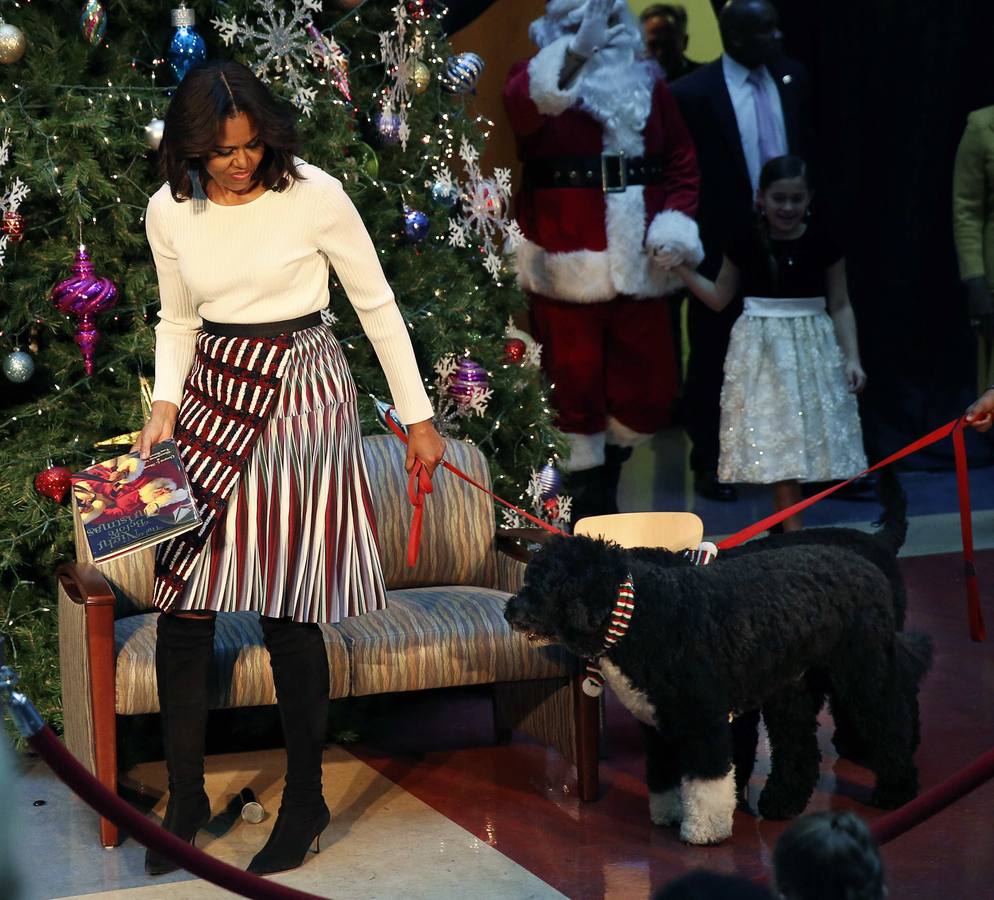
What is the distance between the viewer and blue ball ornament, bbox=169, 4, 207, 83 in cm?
478

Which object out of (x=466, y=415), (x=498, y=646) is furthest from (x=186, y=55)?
(x=498, y=646)

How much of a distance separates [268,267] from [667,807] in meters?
1.65

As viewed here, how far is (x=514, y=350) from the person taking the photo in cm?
547

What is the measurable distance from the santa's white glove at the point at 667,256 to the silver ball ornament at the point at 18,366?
273cm

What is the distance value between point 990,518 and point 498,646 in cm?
424

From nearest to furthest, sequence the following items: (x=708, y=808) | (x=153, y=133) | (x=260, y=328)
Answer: (x=260, y=328) < (x=708, y=808) < (x=153, y=133)

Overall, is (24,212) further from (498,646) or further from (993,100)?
(993,100)

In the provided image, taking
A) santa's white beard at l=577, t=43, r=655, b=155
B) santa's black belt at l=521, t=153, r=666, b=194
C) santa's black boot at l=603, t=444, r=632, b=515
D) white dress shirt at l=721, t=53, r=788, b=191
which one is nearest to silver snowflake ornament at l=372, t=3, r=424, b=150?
santa's white beard at l=577, t=43, r=655, b=155

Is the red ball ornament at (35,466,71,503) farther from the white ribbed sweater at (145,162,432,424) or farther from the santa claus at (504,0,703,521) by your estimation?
the santa claus at (504,0,703,521)

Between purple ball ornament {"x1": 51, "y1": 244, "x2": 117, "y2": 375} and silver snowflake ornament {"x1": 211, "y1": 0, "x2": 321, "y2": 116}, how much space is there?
0.81 m

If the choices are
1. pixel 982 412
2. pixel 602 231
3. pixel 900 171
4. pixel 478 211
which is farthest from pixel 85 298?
pixel 900 171

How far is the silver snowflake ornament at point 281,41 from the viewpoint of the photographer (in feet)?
16.2

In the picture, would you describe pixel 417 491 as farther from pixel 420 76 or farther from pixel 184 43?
pixel 420 76

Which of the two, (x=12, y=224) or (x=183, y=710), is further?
(x=12, y=224)
